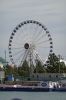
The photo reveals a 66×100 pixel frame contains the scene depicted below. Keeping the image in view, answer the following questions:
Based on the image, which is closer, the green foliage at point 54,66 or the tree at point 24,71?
the tree at point 24,71

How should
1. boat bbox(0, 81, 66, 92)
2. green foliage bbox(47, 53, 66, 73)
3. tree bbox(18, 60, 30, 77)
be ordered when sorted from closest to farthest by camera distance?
1. boat bbox(0, 81, 66, 92)
2. tree bbox(18, 60, 30, 77)
3. green foliage bbox(47, 53, 66, 73)

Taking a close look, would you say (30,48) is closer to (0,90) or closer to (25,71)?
(0,90)

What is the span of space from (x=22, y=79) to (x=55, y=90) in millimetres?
18380

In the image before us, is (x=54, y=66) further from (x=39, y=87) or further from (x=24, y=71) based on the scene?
(x=39, y=87)

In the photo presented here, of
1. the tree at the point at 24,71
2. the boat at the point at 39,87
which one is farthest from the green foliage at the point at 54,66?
the boat at the point at 39,87

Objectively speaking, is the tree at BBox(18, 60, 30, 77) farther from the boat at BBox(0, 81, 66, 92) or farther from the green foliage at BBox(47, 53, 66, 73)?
the boat at BBox(0, 81, 66, 92)

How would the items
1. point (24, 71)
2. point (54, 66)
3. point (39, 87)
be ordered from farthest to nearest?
point (54, 66) < point (24, 71) < point (39, 87)

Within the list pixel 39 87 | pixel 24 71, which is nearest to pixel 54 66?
pixel 24 71

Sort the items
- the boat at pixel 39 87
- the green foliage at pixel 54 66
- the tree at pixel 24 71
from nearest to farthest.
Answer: the boat at pixel 39 87 < the tree at pixel 24 71 < the green foliage at pixel 54 66

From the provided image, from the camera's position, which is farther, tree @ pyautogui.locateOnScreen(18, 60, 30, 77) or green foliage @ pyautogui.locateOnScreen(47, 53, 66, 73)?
green foliage @ pyautogui.locateOnScreen(47, 53, 66, 73)

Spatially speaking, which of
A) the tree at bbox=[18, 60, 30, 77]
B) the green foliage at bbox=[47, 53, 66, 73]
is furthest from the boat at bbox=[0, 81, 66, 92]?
the green foliage at bbox=[47, 53, 66, 73]

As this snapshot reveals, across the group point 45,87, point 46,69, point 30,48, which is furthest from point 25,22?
point 46,69

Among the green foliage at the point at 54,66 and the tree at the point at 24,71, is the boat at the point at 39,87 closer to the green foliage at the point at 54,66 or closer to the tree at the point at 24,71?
the tree at the point at 24,71
